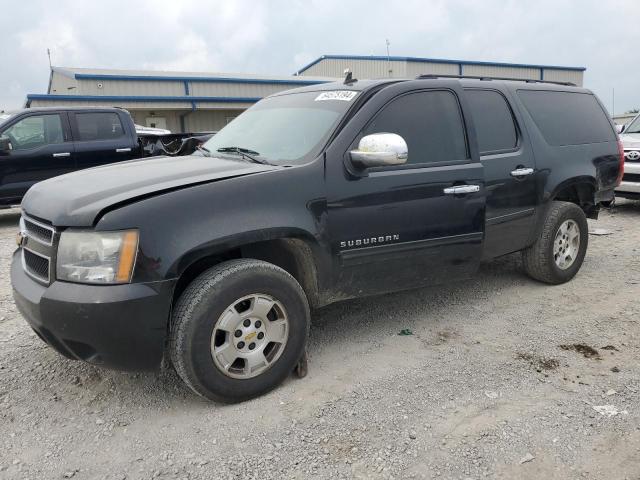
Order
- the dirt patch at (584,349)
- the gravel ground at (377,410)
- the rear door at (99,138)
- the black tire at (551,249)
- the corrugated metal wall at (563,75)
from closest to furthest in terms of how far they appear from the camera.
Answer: the gravel ground at (377,410), the dirt patch at (584,349), the black tire at (551,249), the rear door at (99,138), the corrugated metal wall at (563,75)

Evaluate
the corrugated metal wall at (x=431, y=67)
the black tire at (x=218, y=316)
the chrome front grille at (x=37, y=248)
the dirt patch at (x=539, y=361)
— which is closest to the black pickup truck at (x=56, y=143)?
the chrome front grille at (x=37, y=248)

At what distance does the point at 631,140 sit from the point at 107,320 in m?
8.93

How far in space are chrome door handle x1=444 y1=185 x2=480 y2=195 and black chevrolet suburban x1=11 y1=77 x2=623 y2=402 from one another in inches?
0.5

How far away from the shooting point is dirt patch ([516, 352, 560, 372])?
130 inches

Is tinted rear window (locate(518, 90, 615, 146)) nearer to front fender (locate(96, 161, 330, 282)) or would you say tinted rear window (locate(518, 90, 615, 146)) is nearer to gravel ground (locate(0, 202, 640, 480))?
gravel ground (locate(0, 202, 640, 480))

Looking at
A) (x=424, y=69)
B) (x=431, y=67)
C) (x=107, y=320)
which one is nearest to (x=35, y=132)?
(x=107, y=320)

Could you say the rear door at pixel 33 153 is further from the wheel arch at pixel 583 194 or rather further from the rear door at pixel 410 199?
the wheel arch at pixel 583 194

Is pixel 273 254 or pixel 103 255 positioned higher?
pixel 103 255

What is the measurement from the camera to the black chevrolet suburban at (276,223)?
2576 millimetres

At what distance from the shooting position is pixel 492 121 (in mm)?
4234

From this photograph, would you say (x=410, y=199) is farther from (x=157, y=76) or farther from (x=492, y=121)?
(x=157, y=76)

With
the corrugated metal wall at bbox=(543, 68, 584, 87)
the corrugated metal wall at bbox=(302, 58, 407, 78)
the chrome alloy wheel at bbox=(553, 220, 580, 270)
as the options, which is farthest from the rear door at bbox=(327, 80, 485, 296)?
the corrugated metal wall at bbox=(543, 68, 584, 87)

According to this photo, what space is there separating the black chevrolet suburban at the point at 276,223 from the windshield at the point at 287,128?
2 centimetres

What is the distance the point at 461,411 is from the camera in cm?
283
